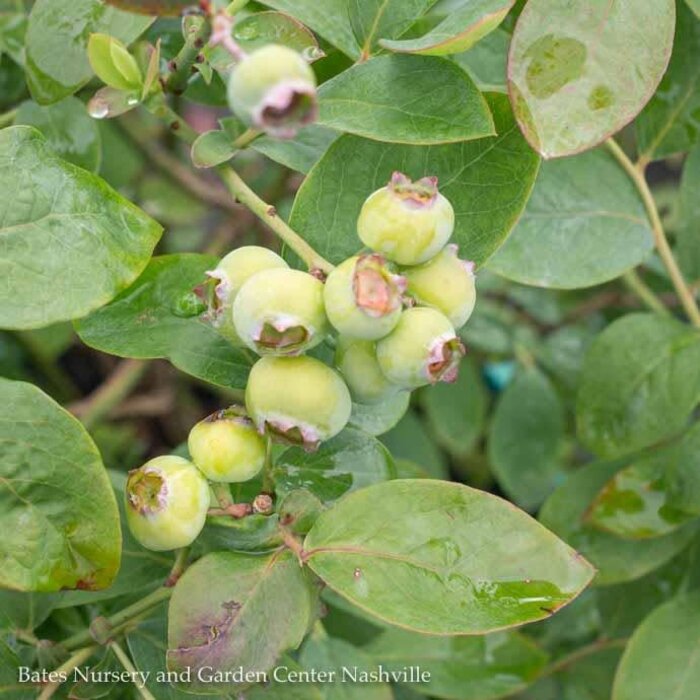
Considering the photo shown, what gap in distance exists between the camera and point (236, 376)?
0.83m

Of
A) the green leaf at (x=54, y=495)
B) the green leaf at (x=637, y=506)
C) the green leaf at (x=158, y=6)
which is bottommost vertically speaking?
the green leaf at (x=637, y=506)

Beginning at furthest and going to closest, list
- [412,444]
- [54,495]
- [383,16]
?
[412,444] → [383,16] → [54,495]

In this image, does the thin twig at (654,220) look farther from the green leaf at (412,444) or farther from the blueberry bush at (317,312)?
the green leaf at (412,444)

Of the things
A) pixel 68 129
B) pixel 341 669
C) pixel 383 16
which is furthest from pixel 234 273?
pixel 341 669

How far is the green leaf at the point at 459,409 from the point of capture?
Answer: 5.82 feet

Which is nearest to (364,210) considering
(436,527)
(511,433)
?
(436,527)

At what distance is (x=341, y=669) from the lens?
3.68 feet

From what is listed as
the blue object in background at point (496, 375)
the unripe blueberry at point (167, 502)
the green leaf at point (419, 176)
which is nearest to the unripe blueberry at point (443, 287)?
the green leaf at point (419, 176)

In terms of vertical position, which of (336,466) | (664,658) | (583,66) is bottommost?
(664,658)

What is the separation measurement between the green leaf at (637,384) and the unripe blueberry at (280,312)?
0.56m

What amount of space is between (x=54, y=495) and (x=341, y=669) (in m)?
0.50

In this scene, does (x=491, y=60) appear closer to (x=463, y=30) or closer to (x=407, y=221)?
(x=463, y=30)

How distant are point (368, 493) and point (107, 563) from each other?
0.66 ft

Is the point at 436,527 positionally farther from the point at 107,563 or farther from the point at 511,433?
the point at 511,433
